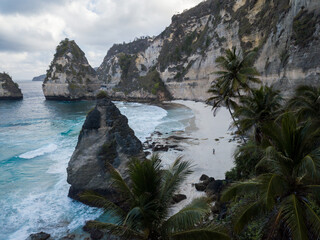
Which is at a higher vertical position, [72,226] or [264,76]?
[264,76]

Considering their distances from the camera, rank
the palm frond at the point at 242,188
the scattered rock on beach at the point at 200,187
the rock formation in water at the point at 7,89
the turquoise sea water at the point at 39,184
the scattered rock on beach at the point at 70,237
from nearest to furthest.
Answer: the palm frond at the point at 242,188, the scattered rock on beach at the point at 70,237, the turquoise sea water at the point at 39,184, the scattered rock on beach at the point at 200,187, the rock formation in water at the point at 7,89

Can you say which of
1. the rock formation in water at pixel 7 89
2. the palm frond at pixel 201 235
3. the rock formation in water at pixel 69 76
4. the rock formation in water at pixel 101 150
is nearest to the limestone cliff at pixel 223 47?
the rock formation in water at pixel 101 150

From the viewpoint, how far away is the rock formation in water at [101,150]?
1555cm

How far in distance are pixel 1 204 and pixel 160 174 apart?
16885 millimetres

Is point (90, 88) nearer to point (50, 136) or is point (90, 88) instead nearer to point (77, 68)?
point (77, 68)

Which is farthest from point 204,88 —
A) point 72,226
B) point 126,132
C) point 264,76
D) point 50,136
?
point 72,226

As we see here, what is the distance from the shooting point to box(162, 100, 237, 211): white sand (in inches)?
694

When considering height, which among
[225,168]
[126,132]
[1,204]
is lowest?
[1,204]

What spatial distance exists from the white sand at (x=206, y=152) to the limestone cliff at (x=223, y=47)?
8.83 meters

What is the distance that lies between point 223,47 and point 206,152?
3928cm

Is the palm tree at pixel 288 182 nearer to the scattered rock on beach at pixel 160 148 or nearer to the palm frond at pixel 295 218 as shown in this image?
the palm frond at pixel 295 218

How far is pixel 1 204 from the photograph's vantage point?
54.2 feet

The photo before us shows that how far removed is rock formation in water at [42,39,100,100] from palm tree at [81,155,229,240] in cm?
9175

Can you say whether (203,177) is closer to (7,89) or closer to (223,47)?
(223,47)
